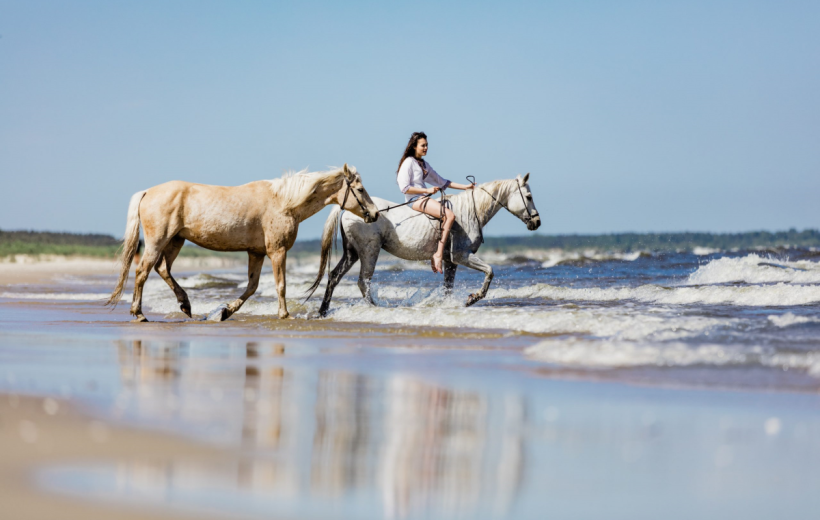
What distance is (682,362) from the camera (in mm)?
6410

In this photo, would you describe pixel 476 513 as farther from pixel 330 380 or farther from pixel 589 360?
pixel 589 360

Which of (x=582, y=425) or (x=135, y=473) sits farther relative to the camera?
(x=582, y=425)

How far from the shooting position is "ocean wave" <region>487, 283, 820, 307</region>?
13156 millimetres

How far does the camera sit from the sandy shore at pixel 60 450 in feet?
9.11

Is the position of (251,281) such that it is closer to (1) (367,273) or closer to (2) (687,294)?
(1) (367,273)

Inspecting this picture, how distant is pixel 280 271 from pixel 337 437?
284 inches

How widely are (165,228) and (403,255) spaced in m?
3.06

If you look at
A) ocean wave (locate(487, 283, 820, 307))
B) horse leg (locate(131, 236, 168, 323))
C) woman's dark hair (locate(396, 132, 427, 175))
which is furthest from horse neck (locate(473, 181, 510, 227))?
horse leg (locate(131, 236, 168, 323))

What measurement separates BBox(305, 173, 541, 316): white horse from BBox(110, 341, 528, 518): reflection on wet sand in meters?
5.36

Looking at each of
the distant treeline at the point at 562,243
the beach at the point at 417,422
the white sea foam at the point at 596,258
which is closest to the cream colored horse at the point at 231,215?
the beach at the point at 417,422

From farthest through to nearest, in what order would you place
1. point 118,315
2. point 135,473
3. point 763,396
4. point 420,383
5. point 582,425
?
point 118,315
point 420,383
point 763,396
point 582,425
point 135,473

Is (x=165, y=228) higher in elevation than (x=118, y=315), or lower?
higher

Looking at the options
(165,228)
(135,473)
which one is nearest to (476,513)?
(135,473)

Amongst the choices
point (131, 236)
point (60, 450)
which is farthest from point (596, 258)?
point (60, 450)
